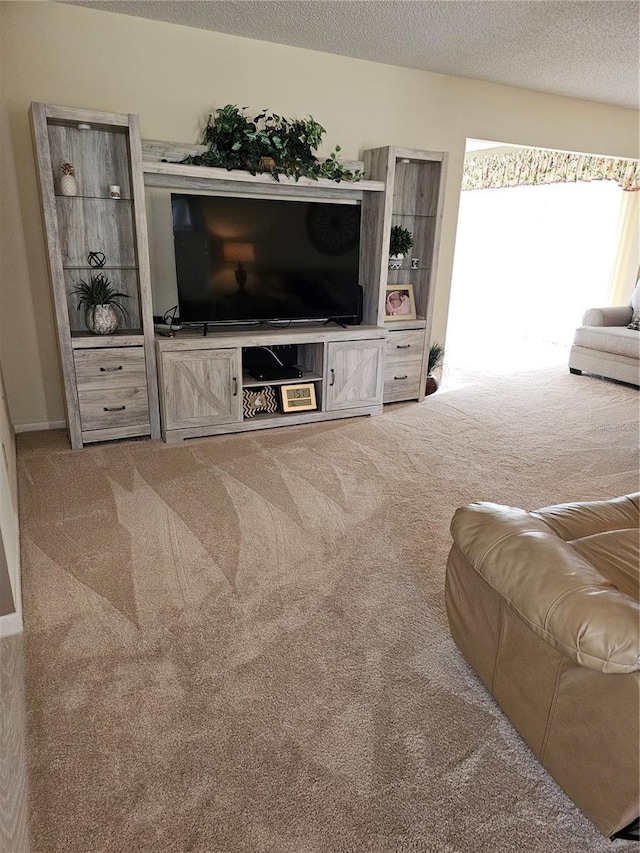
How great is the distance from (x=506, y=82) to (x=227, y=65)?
2.43 m

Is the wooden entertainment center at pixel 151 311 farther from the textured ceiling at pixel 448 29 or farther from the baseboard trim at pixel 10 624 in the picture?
the baseboard trim at pixel 10 624

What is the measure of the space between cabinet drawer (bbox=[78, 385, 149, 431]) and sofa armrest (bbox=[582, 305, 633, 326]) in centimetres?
442

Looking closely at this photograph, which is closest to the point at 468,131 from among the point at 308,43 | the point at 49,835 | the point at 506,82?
the point at 506,82

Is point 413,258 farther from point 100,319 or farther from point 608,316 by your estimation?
point 100,319

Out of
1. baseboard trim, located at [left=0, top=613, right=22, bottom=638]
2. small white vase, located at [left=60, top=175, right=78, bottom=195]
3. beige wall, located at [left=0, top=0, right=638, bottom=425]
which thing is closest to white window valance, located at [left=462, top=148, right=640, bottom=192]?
beige wall, located at [left=0, top=0, right=638, bottom=425]

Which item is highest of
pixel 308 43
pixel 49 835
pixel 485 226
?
pixel 308 43

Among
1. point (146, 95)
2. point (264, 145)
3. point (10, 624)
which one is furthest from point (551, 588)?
point (146, 95)

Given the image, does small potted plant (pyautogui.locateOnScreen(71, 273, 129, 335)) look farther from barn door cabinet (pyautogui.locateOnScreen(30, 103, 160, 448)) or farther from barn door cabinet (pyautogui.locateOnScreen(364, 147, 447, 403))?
barn door cabinet (pyautogui.locateOnScreen(364, 147, 447, 403))

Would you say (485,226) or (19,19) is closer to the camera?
(19,19)

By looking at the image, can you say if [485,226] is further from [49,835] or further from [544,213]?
[49,835]

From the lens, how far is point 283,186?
395 cm

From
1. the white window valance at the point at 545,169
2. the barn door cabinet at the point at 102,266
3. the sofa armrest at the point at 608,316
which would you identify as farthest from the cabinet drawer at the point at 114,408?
the white window valance at the point at 545,169

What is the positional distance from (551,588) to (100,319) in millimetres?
3029

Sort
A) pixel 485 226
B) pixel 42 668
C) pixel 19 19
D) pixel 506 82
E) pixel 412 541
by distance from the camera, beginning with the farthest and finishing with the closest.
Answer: pixel 485 226 → pixel 506 82 → pixel 19 19 → pixel 412 541 → pixel 42 668
